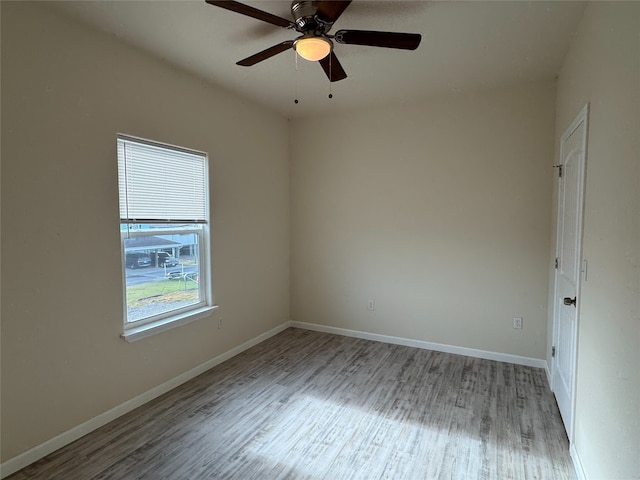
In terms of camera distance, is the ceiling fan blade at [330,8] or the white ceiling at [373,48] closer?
the ceiling fan blade at [330,8]

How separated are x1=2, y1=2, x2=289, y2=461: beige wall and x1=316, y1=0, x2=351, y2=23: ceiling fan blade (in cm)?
166

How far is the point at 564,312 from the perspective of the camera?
257 centimetres

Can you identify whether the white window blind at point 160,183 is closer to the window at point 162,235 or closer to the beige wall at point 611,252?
the window at point 162,235

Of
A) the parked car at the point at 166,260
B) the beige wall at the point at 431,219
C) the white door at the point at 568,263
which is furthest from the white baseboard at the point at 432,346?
the parked car at the point at 166,260

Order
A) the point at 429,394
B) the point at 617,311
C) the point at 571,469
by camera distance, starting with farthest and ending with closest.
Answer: the point at 429,394 < the point at 571,469 < the point at 617,311

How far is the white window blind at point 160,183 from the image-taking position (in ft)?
8.48

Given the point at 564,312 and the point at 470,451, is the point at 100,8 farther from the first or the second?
the point at 564,312

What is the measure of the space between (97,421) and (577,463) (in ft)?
10.2

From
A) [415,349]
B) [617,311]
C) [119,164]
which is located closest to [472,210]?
[415,349]

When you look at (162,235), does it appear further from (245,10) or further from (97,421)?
(245,10)

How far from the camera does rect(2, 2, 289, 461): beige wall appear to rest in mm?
1965

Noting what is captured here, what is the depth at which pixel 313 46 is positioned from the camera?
6.11 feet

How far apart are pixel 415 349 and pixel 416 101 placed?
280 cm

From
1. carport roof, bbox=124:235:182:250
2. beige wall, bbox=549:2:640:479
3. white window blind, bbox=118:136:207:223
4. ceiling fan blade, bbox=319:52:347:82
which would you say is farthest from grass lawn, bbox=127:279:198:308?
beige wall, bbox=549:2:640:479
